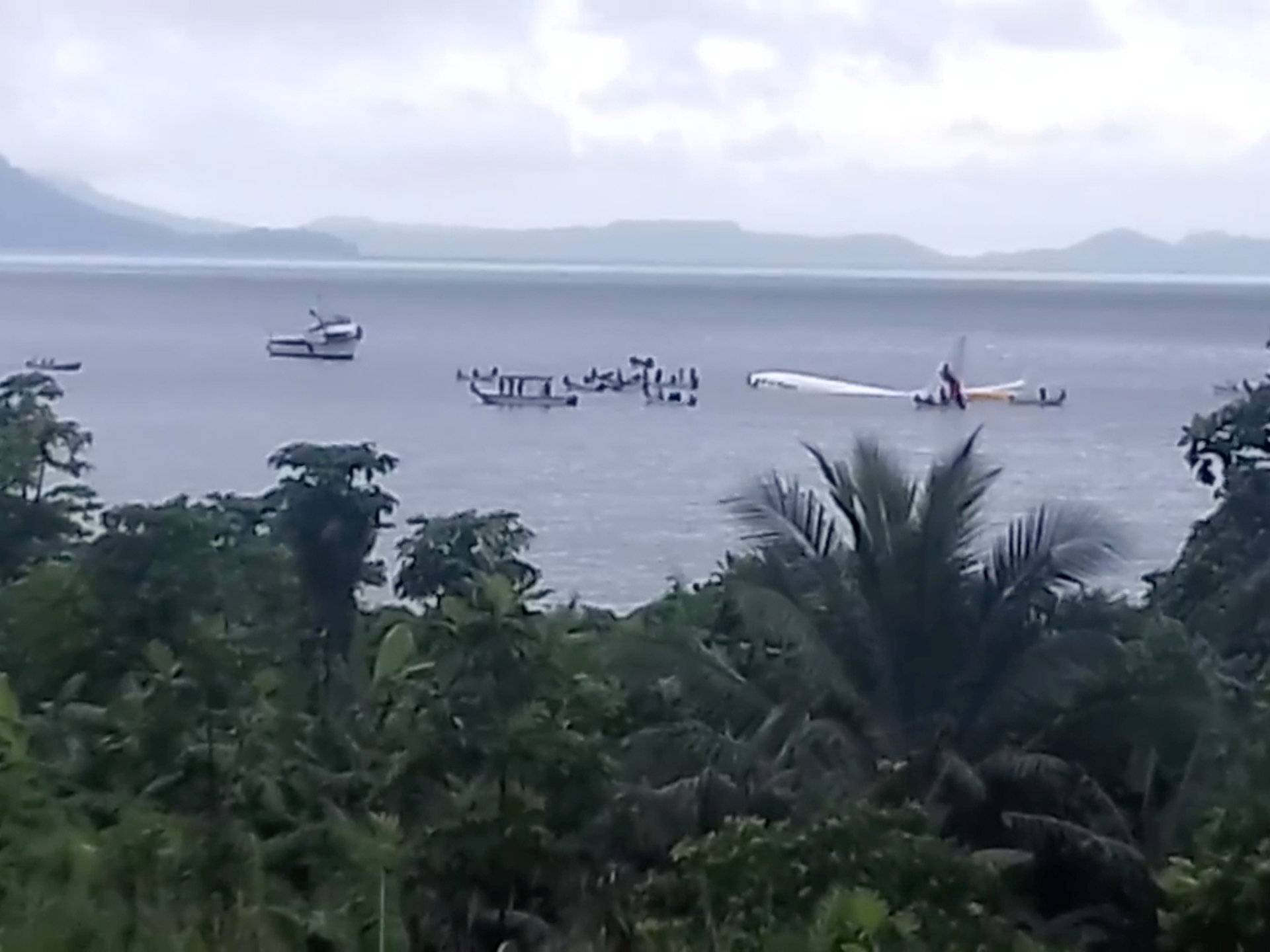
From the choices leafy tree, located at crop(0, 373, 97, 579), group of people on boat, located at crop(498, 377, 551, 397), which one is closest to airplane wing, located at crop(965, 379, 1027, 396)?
group of people on boat, located at crop(498, 377, 551, 397)

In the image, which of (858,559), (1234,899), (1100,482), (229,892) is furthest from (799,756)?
(1100,482)

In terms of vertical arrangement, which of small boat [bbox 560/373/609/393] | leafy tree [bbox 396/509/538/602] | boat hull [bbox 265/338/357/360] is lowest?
boat hull [bbox 265/338/357/360]

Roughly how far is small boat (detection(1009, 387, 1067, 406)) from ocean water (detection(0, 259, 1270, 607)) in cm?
52

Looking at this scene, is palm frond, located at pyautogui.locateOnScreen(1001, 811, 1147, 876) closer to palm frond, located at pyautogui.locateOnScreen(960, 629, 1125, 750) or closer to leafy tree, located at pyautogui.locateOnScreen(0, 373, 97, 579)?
palm frond, located at pyautogui.locateOnScreen(960, 629, 1125, 750)

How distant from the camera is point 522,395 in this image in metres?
68.9

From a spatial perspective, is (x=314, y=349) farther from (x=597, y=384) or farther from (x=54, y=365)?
(x=54, y=365)

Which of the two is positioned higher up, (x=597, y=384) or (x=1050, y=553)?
(x=1050, y=553)

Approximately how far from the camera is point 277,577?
14273 mm

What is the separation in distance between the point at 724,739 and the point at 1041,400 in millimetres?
61656


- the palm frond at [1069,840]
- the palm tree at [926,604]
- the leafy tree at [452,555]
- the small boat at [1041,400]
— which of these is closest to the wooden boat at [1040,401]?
the small boat at [1041,400]

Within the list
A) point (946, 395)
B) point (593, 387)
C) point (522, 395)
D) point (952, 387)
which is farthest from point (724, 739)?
point (593, 387)

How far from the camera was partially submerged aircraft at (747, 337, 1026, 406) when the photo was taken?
226 ft

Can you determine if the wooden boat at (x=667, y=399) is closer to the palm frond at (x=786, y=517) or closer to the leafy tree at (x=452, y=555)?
the leafy tree at (x=452, y=555)

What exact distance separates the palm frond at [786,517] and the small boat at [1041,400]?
60137 millimetres
